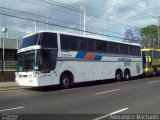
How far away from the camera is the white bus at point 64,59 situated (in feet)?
62.4

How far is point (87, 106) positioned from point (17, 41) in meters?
41.0

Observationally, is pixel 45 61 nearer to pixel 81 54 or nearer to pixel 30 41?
pixel 30 41

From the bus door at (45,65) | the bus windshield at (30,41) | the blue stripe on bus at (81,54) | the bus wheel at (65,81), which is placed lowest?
the bus wheel at (65,81)

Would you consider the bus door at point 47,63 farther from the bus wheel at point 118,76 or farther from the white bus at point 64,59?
the bus wheel at point 118,76

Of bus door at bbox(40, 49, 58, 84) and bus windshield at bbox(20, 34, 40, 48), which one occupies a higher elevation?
bus windshield at bbox(20, 34, 40, 48)

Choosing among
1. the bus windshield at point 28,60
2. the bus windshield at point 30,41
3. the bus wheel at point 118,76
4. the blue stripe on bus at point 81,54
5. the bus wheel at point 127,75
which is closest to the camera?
the bus windshield at point 28,60

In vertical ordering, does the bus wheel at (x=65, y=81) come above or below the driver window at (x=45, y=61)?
below

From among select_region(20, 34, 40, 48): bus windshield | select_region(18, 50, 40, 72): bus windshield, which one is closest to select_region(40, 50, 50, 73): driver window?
select_region(18, 50, 40, 72): bus windshield

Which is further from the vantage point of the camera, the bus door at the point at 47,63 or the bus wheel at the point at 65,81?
the bus wheel at the point at 65,81

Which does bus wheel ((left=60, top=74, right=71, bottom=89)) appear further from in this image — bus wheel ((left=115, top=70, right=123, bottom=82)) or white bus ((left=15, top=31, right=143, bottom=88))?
bus wheel ((left=115, top=70, right=123, bottom=82))

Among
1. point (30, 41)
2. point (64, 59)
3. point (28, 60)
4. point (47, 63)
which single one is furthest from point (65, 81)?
point (30, 41)

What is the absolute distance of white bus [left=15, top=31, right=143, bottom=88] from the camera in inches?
749

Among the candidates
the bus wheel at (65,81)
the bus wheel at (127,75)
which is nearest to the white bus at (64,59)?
the bus wheel at (65,81)

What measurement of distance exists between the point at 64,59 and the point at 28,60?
2472 mm
